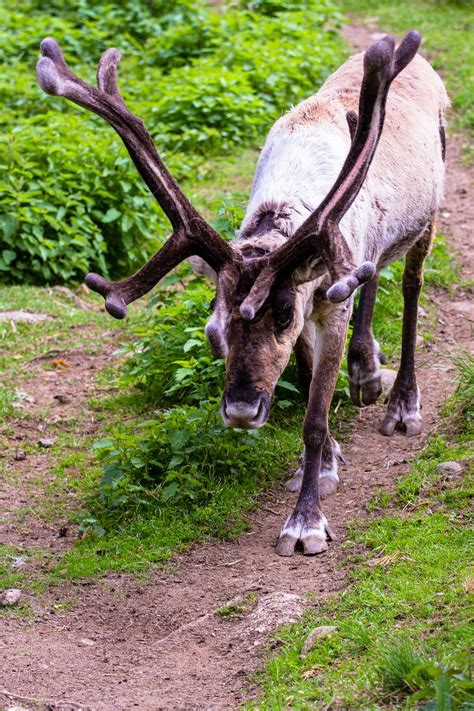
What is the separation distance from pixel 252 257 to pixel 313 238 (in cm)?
33

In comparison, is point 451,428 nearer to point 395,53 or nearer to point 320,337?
point 320,337

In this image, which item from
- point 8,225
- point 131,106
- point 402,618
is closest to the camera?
point 402,618

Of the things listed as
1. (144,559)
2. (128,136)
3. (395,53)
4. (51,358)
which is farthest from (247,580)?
(51,358)

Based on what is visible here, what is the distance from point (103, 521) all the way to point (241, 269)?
1.65 meters

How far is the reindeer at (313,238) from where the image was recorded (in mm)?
4980

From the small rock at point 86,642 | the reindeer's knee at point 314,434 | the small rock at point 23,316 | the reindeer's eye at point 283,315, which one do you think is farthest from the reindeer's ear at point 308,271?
the small rock at point 23,316

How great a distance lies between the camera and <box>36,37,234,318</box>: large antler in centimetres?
508

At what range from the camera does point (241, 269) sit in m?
5.07

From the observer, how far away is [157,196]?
5293mm

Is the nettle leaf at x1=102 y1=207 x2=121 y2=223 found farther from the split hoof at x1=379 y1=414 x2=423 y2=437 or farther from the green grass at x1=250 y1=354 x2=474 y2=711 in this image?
the green grass at x1=250 y1=354 x2=474 y2=711

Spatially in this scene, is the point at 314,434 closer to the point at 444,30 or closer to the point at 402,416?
the point at 402,416

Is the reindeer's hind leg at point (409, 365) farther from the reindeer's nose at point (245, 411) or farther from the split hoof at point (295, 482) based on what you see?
the reindeer's nose at point (245, 411)

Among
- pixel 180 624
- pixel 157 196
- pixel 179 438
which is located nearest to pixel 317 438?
pixel 179 438

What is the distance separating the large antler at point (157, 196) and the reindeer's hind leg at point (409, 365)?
6.41ft
